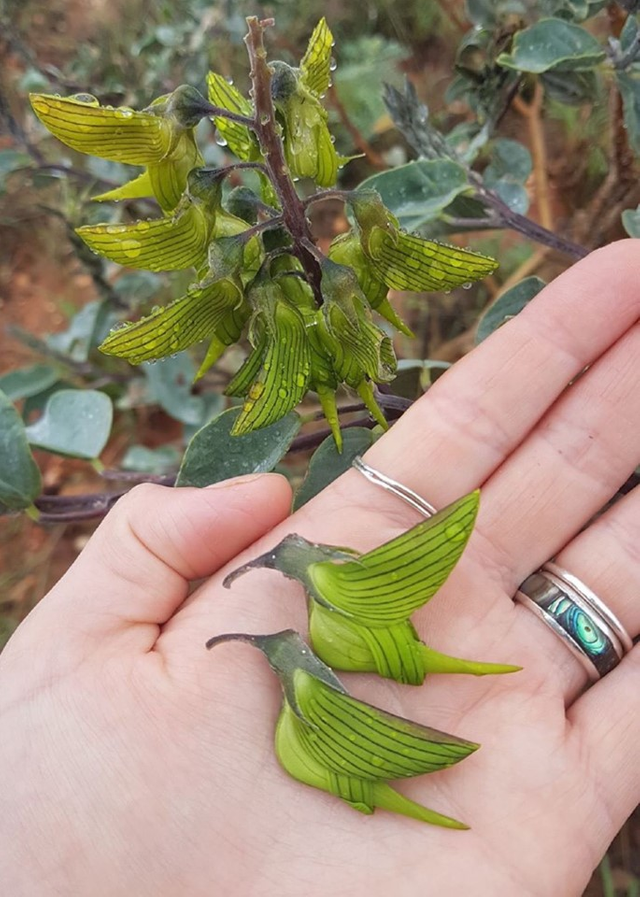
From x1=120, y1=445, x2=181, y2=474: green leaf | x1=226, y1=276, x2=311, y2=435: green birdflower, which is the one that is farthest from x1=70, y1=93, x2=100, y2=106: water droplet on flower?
x1=120, y1=445, x2=181, y2=474: green leaf

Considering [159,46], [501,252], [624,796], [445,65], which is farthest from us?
[445,65]

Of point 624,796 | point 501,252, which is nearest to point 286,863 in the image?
point 624,796

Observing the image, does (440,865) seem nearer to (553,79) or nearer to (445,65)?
(553,79)

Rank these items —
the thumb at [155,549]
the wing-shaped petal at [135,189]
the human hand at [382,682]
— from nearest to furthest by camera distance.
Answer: the wing-shaped petal at [135,189], the human hand at [382,682], the thumb at [155,549]

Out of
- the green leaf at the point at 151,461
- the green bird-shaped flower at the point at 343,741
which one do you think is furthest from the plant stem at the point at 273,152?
the green leaf at the point at 151,461

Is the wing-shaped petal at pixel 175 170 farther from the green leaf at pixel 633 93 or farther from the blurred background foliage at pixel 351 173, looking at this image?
the green leaf at pixel 633 93

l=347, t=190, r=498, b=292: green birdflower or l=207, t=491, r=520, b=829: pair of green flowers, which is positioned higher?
l=347, t=190, r=498, b=292: green birdflower

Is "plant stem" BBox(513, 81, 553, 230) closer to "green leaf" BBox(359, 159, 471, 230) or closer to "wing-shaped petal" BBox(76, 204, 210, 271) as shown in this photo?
"green leaf" BBox(359, 159, 471, 230)
